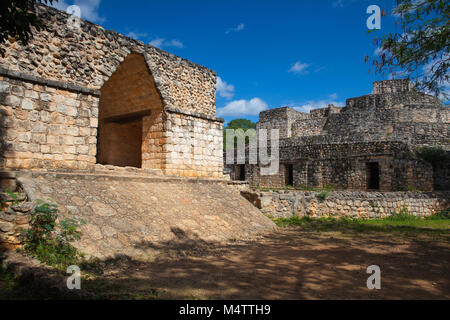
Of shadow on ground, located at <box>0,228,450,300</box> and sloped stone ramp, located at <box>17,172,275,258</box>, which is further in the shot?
sloped stone ramp, located at <box>17,172,275,258</box>

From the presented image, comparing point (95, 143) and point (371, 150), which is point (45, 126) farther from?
point (371, 150)

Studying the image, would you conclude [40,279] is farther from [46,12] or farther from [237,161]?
[237,161]

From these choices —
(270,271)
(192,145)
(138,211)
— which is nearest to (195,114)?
(192,145)

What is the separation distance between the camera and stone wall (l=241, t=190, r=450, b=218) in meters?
10.2

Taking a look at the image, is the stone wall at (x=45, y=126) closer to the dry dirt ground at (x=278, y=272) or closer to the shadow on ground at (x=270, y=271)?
the shadow on ground at (x=270, y=271)

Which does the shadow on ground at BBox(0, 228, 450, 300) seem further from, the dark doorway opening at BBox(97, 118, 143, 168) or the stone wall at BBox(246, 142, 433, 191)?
the stone wall at BBox(246, 142, 433, 191)

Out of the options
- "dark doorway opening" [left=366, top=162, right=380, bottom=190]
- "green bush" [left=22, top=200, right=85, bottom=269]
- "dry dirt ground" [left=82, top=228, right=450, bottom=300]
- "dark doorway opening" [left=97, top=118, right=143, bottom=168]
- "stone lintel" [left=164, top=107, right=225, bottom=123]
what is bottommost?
"dry dirt ground" [left=82, top=228, right=450, bottom=300]

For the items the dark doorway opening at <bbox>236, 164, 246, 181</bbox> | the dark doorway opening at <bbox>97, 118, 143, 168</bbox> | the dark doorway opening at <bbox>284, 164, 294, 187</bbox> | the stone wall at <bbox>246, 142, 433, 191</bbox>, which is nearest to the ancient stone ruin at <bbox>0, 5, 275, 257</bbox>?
the dark doorway opening at <bbox>97, 118, 143, 168</bbox>

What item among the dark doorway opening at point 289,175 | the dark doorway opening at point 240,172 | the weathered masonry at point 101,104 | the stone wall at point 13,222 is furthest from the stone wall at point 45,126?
the dark doorway opening at point 240,172

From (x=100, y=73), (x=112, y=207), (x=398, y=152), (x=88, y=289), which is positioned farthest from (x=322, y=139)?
(x=88, y=289)

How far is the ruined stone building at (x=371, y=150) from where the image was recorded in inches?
688

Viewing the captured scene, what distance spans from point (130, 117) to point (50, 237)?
7440mm

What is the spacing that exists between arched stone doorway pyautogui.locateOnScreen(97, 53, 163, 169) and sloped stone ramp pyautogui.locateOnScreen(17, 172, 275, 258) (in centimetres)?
235
